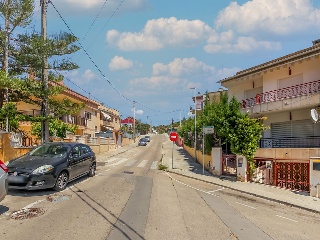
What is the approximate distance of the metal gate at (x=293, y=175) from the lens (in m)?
16.0

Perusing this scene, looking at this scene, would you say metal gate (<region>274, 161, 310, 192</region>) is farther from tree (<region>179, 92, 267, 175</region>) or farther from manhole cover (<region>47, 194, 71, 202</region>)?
manhole cover (<region>47, 194, 71, 202</region>)

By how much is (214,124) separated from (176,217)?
40.9ft

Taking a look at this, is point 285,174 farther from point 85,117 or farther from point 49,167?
point 85,117

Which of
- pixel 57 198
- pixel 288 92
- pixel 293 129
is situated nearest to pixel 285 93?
pixel 288 92

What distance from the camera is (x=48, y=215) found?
8.23 metres

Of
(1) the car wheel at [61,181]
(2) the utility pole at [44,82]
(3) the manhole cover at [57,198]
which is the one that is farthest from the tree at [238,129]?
(3) the manhole cover at [57,198]

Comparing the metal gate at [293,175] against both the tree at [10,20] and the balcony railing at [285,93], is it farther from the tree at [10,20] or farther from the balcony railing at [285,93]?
the tree at [10,20]

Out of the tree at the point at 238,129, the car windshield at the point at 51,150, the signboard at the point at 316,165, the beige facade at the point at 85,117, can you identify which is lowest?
the signboard at the point at 316,165

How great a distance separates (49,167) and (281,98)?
16.1 metres

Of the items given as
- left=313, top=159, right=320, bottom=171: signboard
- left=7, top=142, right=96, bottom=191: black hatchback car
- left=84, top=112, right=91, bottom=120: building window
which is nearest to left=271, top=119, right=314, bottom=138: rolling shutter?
left=313, top=159, right=320, bottom=171: signboard

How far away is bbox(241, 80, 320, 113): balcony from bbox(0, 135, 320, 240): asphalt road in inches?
364

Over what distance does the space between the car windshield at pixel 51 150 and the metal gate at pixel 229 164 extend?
10774mm

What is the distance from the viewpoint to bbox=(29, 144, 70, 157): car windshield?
1242cm

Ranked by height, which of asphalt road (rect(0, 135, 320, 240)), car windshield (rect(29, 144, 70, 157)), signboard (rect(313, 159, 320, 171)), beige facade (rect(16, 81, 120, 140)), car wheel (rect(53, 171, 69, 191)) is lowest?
asphalt road (rect(0, 135, 320, 240))
